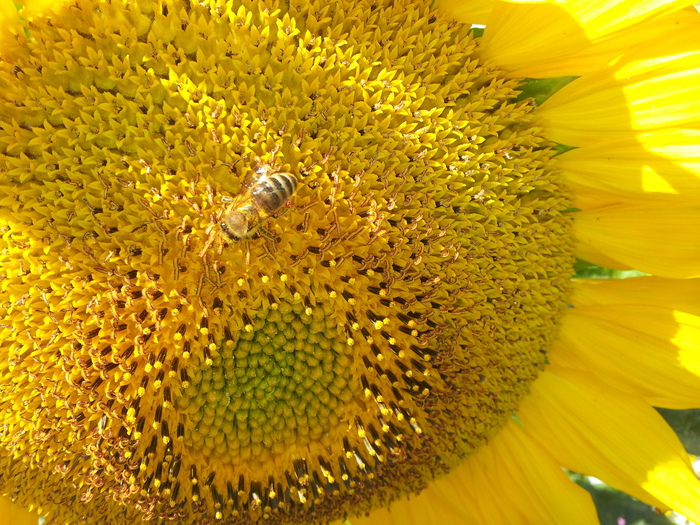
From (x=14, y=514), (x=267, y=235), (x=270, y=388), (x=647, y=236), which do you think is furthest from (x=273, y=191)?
(x=14, y=514)

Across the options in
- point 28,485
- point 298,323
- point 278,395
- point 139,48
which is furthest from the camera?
point 28,485

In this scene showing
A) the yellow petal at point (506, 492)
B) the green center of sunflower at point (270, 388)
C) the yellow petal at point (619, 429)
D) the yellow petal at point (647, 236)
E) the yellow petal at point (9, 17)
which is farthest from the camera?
the yellow petal at point (506, 492)

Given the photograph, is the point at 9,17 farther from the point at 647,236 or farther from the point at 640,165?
the point at 647,236

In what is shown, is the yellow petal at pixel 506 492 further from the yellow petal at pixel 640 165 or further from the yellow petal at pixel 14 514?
the yellow petal at pixel 14 514

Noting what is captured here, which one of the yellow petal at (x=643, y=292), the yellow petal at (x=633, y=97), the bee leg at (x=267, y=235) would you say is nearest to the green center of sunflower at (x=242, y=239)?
the bee leg at (x=267, y=235)

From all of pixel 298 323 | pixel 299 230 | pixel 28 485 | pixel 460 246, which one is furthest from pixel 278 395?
pixel 28 485

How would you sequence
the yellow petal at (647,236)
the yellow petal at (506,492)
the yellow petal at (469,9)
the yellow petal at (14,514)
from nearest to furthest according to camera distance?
the yellow petal at (469,9) → the yellow petal at (647,236) → the yellow petal at (14,514) → the yellow petal at (506,492)

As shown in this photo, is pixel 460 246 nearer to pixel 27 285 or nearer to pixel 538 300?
pixel 538 300
